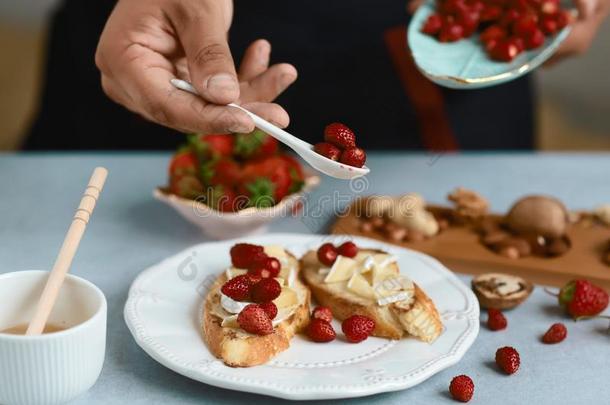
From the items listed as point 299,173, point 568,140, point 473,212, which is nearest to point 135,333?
point 299,173

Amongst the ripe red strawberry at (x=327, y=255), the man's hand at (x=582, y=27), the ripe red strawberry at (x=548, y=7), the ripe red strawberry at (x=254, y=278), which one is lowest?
the ripe red strawberry at (x=327, y=255)

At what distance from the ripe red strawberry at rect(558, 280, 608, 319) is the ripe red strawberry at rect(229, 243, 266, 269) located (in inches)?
19.3

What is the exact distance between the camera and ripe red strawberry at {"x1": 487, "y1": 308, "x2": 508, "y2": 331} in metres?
1.32

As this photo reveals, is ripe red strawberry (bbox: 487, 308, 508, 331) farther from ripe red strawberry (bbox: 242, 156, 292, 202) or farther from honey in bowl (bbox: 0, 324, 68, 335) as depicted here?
honey in bowl (bbox: 0, 324, 68, 335)

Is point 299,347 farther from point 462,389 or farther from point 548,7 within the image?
point 548,7

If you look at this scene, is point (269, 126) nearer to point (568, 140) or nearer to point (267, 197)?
point (267, 197)

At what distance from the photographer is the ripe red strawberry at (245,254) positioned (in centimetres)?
132

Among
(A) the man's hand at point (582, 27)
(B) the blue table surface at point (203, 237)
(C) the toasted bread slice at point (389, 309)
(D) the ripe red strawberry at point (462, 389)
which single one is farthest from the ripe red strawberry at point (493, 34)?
(D) the ripe red strawberry at point (462, 389)

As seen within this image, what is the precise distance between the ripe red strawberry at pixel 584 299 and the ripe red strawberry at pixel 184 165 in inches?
27.8

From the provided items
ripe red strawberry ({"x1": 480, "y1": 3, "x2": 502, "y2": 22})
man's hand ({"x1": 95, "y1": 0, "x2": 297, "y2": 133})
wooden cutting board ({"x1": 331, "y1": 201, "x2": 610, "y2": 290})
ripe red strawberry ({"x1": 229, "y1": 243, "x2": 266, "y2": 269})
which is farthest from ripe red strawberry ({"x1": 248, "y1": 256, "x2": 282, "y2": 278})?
ripe red strawberry ({"x1": 480, "y1": 3, "x2": 502, "y2": 22})

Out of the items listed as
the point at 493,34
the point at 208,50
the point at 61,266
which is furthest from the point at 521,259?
the point at 61,266

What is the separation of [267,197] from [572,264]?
55 centimetres

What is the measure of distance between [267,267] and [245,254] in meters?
0.05

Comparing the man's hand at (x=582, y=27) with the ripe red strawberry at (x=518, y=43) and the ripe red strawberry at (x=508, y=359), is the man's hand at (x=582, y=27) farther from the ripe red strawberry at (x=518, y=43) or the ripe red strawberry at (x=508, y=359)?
the ripe red strawberry at (x=508, y=359)
